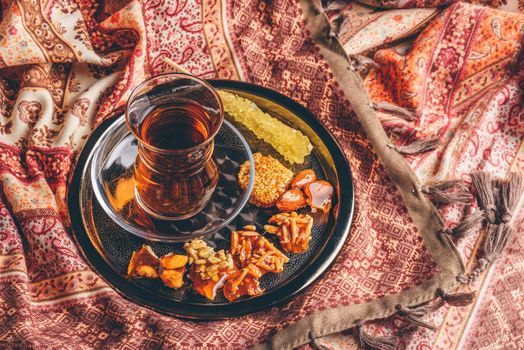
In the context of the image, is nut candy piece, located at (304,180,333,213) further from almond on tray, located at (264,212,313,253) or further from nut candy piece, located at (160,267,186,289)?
nut candy piece, located at (160,267,186,289)

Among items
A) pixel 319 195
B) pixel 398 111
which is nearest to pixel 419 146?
pixel 398 111

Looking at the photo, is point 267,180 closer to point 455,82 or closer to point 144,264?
point 144,264

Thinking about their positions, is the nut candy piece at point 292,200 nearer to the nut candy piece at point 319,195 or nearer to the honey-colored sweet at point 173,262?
the nut candy piece at point 319,195

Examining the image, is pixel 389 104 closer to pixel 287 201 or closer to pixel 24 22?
pixel 287 201

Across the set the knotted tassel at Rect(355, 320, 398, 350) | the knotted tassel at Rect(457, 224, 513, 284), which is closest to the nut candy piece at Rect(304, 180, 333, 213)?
the knotted tassel at Rect(355, 320, 398, 350)

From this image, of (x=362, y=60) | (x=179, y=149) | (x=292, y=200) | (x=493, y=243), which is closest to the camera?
(x=179, y=149)
